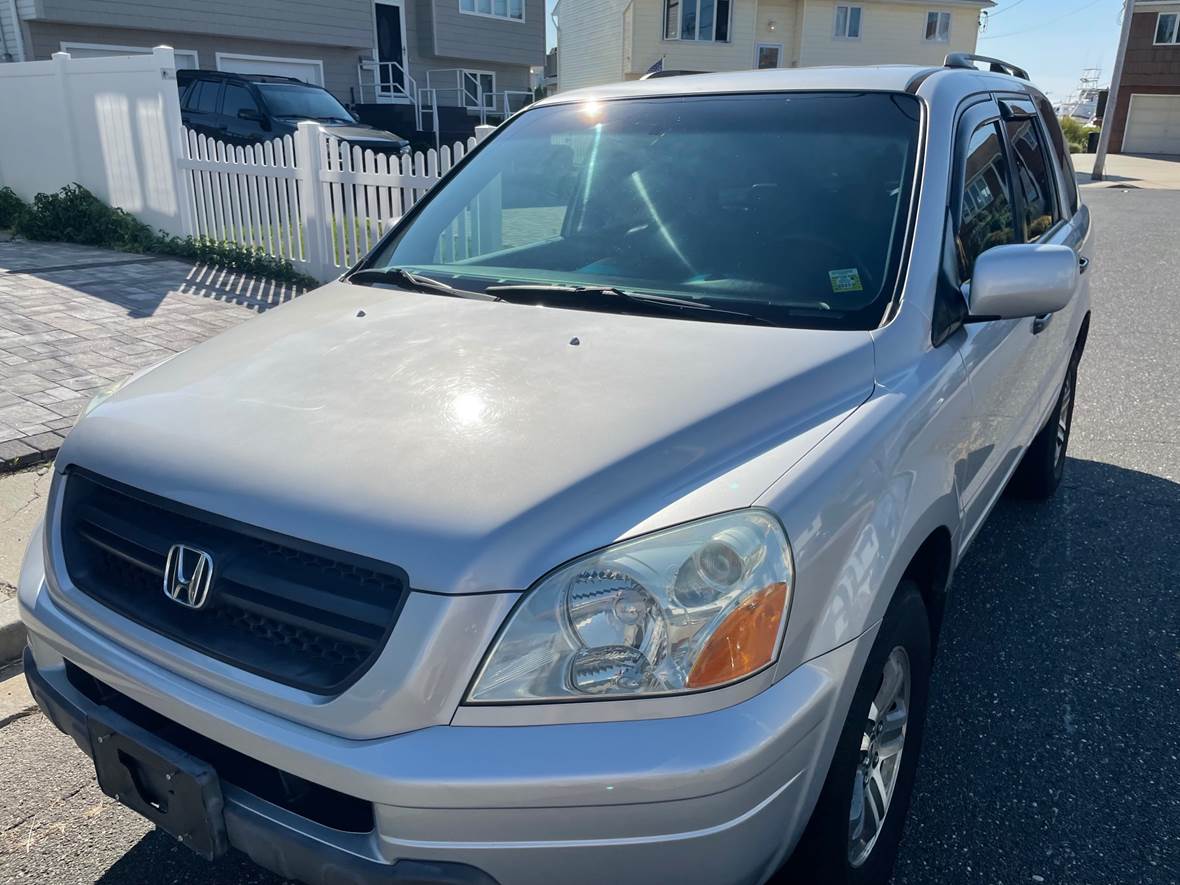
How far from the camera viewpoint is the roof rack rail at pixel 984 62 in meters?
3.66

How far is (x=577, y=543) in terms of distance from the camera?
1658 mm

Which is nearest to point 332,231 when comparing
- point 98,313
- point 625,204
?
point 98,313

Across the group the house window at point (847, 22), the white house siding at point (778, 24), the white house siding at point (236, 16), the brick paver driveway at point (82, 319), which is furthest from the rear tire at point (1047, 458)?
the house window at point (847, 22)

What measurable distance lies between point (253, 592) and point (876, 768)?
→ 4.76ft

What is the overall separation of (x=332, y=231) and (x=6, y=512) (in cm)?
487

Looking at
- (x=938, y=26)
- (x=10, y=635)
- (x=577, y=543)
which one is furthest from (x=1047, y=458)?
(x=938, y=26)

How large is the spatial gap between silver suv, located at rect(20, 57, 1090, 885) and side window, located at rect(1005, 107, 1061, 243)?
2.84 ft

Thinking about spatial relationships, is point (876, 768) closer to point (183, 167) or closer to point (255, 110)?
point (183, 167)

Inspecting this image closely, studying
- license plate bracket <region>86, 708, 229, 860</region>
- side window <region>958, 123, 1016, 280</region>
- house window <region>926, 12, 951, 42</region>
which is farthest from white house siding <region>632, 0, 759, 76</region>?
license plate bracket <region>86, 708, 229, 860</region>

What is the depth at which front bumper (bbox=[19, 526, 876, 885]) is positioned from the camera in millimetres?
1563

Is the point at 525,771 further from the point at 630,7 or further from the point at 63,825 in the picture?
the point at 630,7

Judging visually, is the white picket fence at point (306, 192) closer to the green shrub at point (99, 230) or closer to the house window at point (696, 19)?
the green shrub at point (99, 230)

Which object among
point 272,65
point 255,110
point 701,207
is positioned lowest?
point 701,207

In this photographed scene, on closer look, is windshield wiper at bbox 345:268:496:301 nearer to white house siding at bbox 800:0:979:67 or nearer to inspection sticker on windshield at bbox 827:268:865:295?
inspection sticker on windshield at bbox 827:268:865:295
